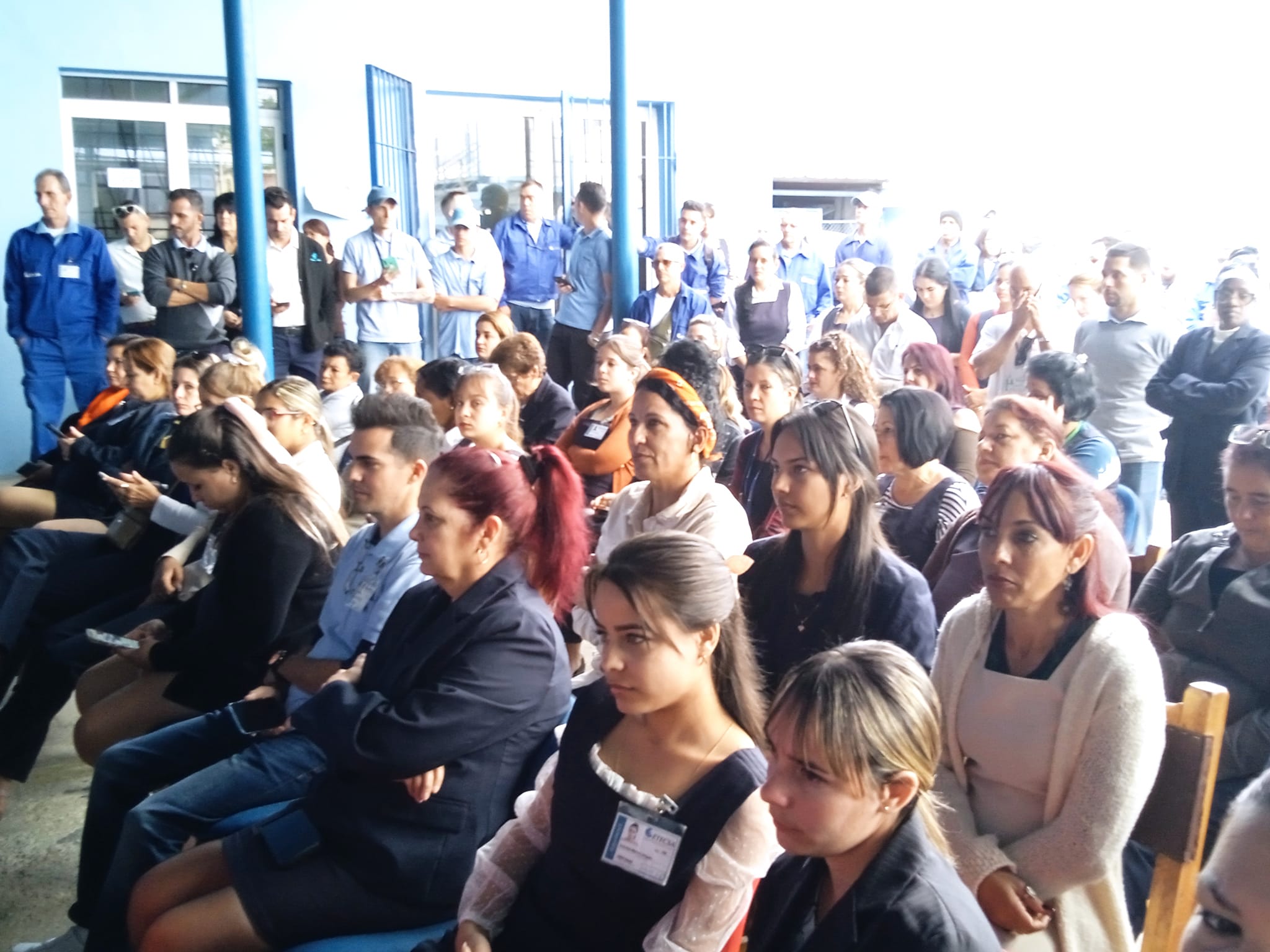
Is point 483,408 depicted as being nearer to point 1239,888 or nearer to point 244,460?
point 244,460

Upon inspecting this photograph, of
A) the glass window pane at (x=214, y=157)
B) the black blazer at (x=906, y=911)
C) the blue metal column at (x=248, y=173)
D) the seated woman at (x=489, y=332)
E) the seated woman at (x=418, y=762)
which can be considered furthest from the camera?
the glass window pane at (x=214, y=157)

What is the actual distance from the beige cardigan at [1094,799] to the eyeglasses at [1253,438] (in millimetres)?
810

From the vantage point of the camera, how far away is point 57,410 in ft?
23.0

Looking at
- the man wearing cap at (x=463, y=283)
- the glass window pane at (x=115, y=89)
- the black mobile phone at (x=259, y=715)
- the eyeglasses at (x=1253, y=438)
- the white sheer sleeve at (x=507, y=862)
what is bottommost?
the black mobile phone at (x=259, y=715)

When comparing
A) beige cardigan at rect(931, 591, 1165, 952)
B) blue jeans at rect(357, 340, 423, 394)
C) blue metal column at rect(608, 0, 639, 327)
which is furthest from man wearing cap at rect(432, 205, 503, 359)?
beige cardigan at rect(931, 591, 1165, 952)

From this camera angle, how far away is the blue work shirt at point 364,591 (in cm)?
245

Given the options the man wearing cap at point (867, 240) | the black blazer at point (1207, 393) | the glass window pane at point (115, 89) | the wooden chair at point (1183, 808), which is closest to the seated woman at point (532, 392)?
the black blazer at point (1207, 393)

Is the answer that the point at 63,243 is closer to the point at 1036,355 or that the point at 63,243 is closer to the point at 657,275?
the point at 657,275

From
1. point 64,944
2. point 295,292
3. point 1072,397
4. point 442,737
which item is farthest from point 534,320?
point 442,737

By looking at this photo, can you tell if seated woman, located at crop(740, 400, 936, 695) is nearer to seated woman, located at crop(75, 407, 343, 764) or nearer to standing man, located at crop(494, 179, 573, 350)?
seated woman, located at crop(75, 407, 343, 764)

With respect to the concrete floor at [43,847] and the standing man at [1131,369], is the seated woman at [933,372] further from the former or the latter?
the concrete floor at [43,847]

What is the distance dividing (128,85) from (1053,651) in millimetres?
7847

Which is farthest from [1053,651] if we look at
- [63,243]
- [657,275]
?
[63,243]

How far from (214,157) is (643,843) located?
7648 millimetres
